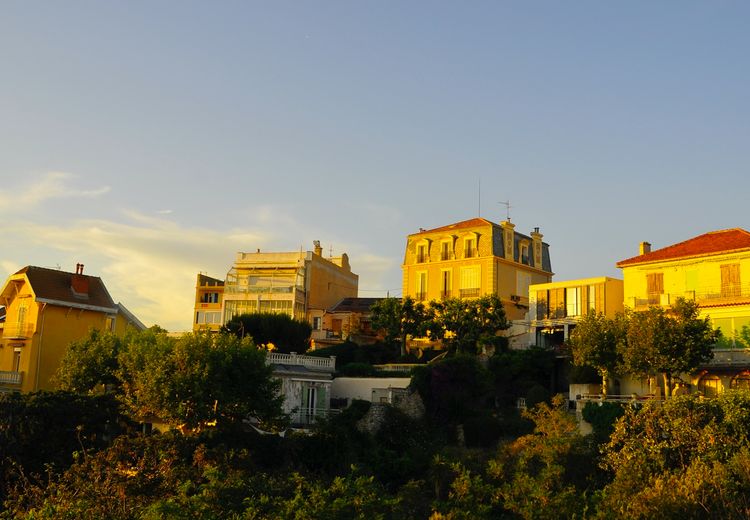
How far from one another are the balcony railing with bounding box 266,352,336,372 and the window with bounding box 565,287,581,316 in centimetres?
1551

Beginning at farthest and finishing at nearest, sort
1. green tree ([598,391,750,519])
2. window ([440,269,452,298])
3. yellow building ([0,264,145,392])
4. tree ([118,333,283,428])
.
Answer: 1. window ([440,269,452,298])
2. yellow building ([0,264,145,392])
3. tree ([118,333,283,428])
4. green tree ([598,391,750,519])

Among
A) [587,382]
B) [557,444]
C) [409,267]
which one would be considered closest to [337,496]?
[557,444]

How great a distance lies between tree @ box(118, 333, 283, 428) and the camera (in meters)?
36.4

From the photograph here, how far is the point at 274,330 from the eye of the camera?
57.7 m

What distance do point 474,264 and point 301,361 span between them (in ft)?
64.0

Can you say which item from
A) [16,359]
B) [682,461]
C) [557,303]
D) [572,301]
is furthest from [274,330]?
[682,461]

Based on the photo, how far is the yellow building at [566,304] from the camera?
51.7 m

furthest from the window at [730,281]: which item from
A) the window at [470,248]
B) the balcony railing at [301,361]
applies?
the balcony railing at [301,361]

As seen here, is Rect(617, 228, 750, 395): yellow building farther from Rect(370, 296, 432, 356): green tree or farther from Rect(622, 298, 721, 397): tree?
Rect(370, 296, 432, 356): green tree

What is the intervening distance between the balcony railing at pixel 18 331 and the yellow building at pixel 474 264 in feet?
84.4

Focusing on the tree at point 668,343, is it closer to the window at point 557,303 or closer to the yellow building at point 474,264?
the window at point 557,303

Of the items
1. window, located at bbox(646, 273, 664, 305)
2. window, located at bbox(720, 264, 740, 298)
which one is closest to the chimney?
window, located at bbox(646, 273, 664, 305)

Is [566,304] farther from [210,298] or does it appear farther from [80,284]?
[210,298]

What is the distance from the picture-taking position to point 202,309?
252 ft
